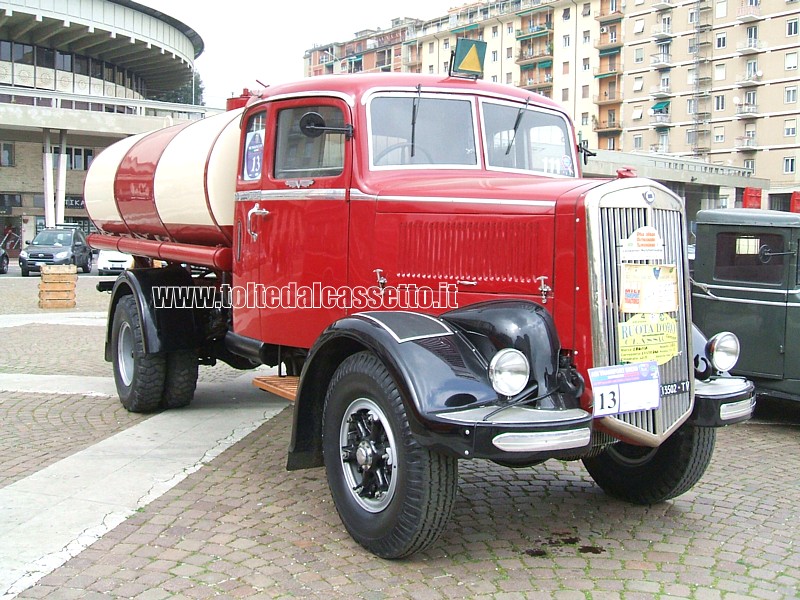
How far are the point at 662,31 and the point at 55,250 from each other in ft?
185

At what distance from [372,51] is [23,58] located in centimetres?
6089

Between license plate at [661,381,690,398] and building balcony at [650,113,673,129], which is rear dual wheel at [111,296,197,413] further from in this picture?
building balcony at [650,113,673,129]

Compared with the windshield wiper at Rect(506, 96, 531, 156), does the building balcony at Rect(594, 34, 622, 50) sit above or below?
above

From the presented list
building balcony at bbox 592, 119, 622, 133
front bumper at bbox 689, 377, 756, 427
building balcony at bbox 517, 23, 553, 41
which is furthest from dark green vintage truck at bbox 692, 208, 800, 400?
building balcony at bbox 517, 23, 553, 41

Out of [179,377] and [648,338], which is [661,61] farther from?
[648,338]

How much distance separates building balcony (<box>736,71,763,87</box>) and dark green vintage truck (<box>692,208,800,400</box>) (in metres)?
61.9

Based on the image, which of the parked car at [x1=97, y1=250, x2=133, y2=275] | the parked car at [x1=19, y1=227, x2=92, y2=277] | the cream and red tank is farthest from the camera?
the parked car at [x1=19, y1=227, x2=92, y2=277]

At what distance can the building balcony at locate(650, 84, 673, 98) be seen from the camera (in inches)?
2709

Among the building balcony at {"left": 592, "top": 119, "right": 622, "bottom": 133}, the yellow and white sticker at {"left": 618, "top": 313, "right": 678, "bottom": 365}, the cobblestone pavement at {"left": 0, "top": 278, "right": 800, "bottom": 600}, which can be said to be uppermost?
the building balcony at {"left": 592, "top": 119, "right": 622, "bottom": 133}

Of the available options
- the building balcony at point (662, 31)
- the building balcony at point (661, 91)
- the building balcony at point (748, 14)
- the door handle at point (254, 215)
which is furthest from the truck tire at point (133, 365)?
the building balcony at point (662, 31)

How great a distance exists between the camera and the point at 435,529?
402cm

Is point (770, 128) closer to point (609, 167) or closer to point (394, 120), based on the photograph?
point (609, 167)

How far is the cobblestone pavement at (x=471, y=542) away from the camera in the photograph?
3.95 m

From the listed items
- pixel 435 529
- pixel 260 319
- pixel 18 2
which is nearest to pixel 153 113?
pixel 18 2
